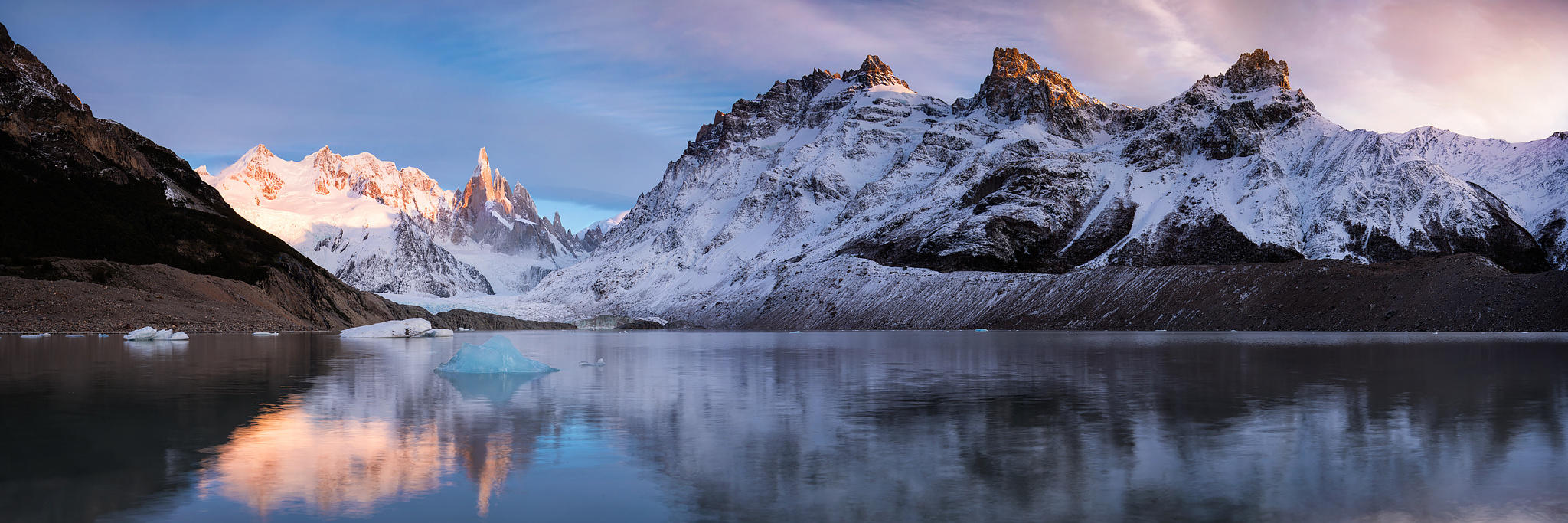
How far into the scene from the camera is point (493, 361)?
37.8 metres

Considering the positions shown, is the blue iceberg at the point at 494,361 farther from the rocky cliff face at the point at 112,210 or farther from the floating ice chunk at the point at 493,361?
the rocky cliff face at the point at 112,210

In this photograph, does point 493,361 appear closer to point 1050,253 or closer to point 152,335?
point 152,335

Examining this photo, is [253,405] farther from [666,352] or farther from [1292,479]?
[666,352]

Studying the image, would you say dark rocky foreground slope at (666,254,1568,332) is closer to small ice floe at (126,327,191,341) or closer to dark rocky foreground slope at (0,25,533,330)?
dark rocky foreground slope at (0,25,533,330)

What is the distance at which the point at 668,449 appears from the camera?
16844 mm

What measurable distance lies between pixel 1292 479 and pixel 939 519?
5849 mm

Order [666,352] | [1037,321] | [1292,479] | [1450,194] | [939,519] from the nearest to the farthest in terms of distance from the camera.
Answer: [939,519]
[1292,479]
[666,352]
[1037,321]
[1450,194]

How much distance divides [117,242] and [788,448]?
11549cm

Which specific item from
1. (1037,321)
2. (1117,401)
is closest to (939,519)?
(1117,401)

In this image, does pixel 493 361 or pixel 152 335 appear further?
pixel 152 335

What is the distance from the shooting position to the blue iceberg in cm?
3784

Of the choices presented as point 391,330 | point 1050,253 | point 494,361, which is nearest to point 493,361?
point 494,361

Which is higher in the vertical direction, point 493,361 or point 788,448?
point 493,361

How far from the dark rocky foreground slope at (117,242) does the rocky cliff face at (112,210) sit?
17 centimetres
